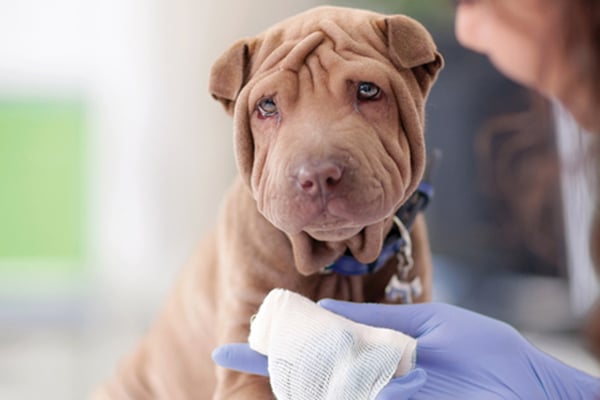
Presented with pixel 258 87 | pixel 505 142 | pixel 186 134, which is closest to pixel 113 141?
pixel 186 134

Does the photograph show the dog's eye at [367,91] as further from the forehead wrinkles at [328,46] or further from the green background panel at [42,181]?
the green background panel at [42,181]

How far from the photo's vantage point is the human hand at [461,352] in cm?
89

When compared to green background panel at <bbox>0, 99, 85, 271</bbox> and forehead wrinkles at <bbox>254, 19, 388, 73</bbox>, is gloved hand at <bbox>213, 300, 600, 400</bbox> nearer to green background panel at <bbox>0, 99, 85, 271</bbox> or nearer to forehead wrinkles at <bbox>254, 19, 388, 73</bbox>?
forehead wrinkles at <bbox>254, 19, 388, 73</bbox>

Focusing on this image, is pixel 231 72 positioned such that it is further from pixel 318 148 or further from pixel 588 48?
pixel 588 48

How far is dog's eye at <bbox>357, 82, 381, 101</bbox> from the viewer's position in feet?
2.56

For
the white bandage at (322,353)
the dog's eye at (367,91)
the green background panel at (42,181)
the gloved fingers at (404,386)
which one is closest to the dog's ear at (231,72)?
the dog's eye at (367,91)

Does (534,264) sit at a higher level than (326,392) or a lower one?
lower

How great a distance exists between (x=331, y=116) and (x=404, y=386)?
0.98 feet

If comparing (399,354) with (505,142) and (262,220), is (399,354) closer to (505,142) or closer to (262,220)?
(262,220)

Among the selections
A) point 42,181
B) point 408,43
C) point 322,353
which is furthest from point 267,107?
point 42,181

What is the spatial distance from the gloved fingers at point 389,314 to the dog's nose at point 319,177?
0.16 meters

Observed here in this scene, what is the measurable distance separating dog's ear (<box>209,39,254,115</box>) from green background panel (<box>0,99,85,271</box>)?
256 centimetres

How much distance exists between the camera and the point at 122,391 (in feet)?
3.72

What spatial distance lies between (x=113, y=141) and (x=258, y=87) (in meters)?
2.10
